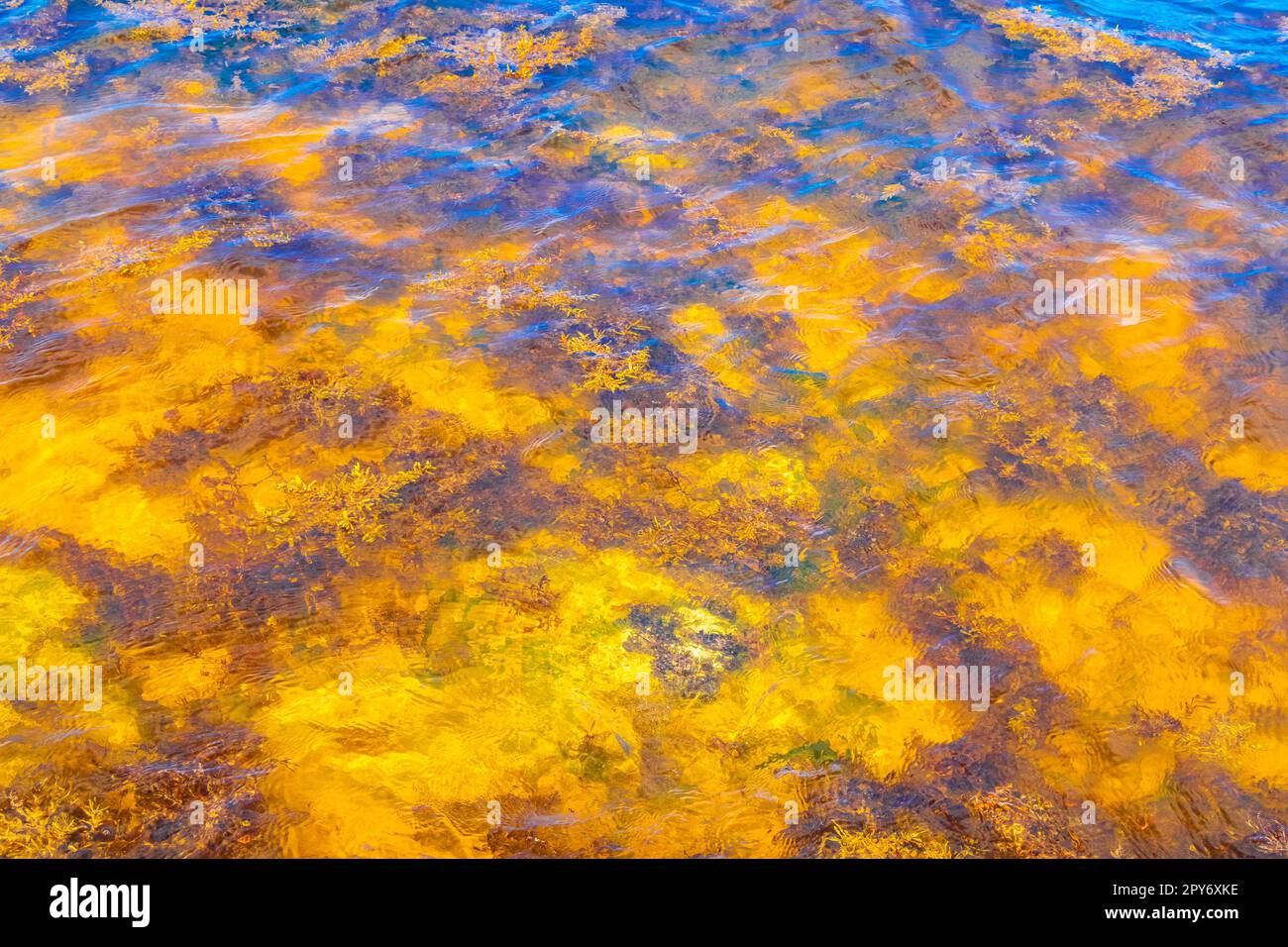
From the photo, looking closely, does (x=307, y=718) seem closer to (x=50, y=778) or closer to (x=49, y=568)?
(x=50, y=778)

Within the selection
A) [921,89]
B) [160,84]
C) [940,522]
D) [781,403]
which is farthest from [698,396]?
[160,84]

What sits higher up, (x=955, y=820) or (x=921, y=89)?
(x=921, y=89)

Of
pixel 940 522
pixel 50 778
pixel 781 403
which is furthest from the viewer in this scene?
pixel 781 403

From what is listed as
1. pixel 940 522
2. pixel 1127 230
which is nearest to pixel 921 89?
pixel 1127 230

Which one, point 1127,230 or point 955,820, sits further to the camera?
point 1127,230

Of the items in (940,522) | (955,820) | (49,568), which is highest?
(49,568)

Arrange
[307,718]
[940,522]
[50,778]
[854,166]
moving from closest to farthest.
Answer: [50,778] → [307,718] → [940,522] → [854,166]

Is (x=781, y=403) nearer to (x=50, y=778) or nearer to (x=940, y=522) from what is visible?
(x=940, y=522)
